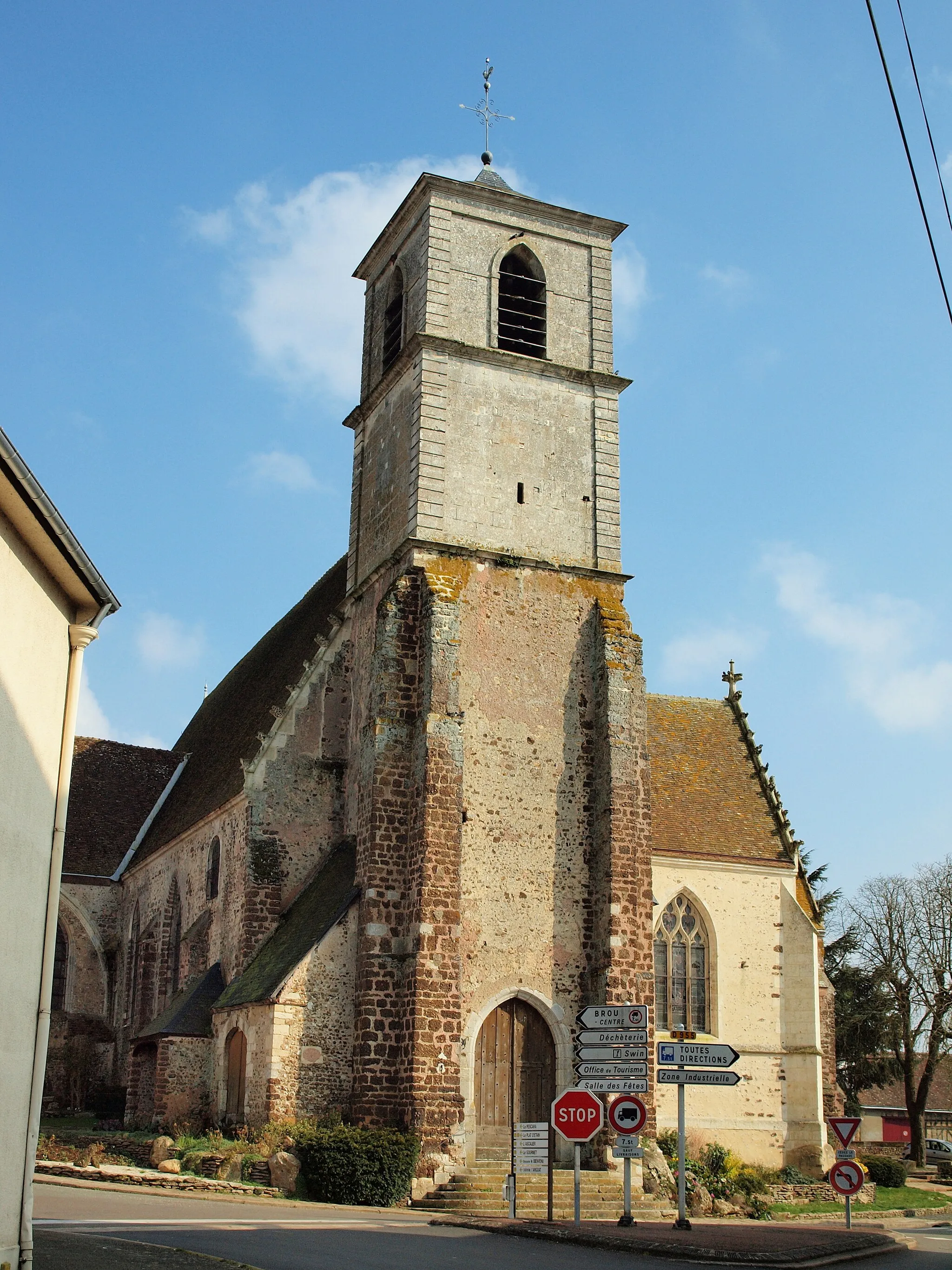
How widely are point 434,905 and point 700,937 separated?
7.85 m

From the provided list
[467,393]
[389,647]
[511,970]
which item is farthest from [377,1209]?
[467,393]

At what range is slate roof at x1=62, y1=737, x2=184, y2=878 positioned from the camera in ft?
117

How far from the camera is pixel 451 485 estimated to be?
24.9 metres

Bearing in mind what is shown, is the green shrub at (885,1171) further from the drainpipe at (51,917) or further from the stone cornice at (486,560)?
the drainpipe at (51,917)

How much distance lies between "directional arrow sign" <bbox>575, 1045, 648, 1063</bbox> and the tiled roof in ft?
35.0

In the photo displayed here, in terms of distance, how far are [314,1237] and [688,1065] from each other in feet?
16.2

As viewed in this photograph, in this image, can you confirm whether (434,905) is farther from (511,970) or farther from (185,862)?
(185,862)

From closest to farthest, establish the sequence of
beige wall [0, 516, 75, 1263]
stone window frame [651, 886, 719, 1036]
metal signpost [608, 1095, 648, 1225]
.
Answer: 1. beige wall [0, 516, 75, 1263]
2. metal signpost [608, 1095, 648, 1225]
3. stone window frame [651, 886, 719, 1036]

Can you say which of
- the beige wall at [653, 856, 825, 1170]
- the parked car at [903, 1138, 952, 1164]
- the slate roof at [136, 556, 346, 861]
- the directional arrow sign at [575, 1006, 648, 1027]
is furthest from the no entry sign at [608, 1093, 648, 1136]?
the parked car at [903, 1138, 952, 1164]

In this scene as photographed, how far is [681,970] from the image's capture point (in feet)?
88.8

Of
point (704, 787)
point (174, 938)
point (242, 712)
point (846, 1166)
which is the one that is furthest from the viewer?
point (242, 712)

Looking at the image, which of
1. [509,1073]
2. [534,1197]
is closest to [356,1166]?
[534,1197]

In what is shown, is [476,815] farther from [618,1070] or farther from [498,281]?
[498,281]

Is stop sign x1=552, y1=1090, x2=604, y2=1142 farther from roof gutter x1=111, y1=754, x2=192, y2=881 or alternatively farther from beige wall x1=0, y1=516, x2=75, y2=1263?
roof gutter x1=111, y1=754, x2=192, y2=881
